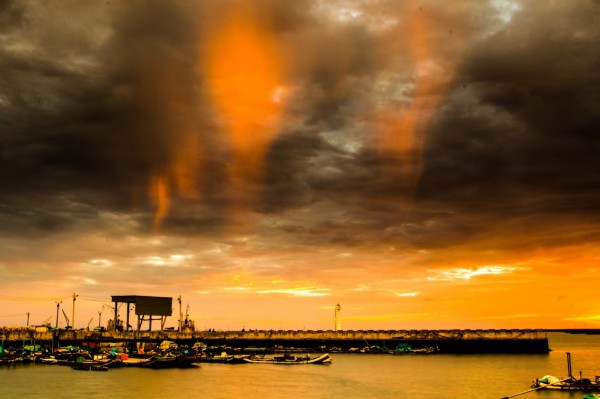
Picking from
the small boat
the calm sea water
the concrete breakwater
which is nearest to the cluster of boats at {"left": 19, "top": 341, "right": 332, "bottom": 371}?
the small boat

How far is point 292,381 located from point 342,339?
95.3 meters

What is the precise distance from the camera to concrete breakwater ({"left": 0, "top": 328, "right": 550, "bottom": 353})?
7052 inches

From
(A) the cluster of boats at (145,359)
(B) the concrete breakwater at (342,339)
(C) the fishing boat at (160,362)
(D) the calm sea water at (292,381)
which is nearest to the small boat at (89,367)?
(A) the cluster of boats at (145,359)

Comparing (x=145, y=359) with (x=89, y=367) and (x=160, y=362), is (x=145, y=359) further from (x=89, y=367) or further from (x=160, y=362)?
(x=89, y=367)

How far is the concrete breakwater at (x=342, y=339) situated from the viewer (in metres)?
179

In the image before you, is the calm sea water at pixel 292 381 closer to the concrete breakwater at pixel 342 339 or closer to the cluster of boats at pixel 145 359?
the cluster of boats at pixel 145 359

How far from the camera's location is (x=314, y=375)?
11112 cm

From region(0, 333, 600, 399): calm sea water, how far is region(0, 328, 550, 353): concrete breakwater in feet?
141

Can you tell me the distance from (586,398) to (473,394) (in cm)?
2169

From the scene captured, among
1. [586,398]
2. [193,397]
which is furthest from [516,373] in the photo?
[193,397]

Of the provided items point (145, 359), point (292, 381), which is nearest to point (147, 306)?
point (145, 359)

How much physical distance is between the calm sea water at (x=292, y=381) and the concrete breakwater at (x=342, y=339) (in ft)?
141

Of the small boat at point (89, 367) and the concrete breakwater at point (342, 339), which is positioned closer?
the small boat at point (89, 367)

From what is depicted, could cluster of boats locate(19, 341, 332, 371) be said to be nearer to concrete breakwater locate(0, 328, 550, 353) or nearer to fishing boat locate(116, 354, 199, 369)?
fishing boat locate(116, 354, 199, 369)
